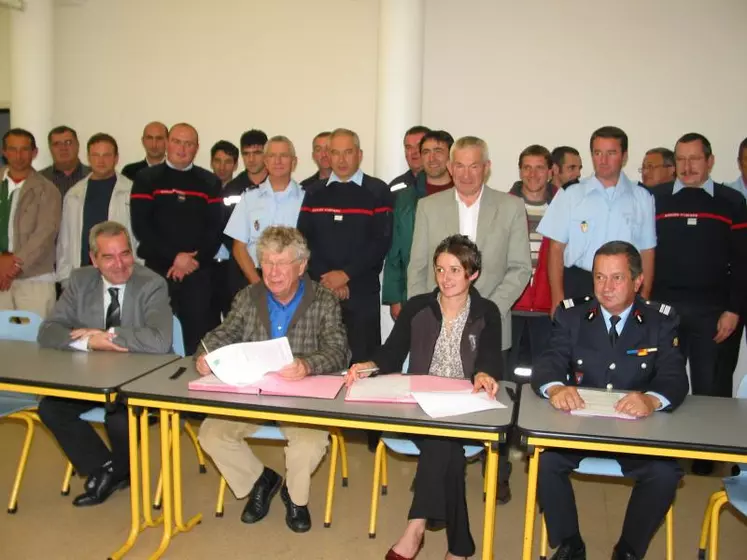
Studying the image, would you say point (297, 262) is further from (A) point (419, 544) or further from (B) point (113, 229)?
(A) point (419, 544)

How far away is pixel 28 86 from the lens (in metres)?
6.52

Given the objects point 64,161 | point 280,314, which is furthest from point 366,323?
point 64,161

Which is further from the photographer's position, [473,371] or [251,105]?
[251,105]

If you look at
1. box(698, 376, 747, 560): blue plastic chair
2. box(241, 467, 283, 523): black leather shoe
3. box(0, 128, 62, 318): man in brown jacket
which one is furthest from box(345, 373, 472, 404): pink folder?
box(0, 128, 62, 318): man in brown jacket

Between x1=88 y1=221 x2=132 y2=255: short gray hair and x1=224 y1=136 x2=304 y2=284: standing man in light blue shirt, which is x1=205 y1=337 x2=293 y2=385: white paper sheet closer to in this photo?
x1=88 y1=221 x2=132 y2=255: short gray hair

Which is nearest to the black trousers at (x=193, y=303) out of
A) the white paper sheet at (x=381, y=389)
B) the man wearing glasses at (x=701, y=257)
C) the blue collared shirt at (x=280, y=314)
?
the blue collared shirt at (x=280, y=314)

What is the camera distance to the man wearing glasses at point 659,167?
15.3 feet

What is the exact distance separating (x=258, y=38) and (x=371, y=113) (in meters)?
1.27

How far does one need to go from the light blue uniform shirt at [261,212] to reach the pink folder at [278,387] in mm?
1745

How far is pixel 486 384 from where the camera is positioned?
2652mm

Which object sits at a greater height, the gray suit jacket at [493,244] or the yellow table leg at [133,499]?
the gray suit jacket at [493,244]

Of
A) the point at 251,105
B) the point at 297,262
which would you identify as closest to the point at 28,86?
the point at 251,105

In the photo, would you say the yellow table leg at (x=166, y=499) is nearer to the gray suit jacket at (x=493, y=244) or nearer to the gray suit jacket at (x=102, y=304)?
the gray suit jacket at (x=102, y=304)

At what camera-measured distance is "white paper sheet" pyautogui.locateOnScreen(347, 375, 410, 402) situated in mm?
2551
